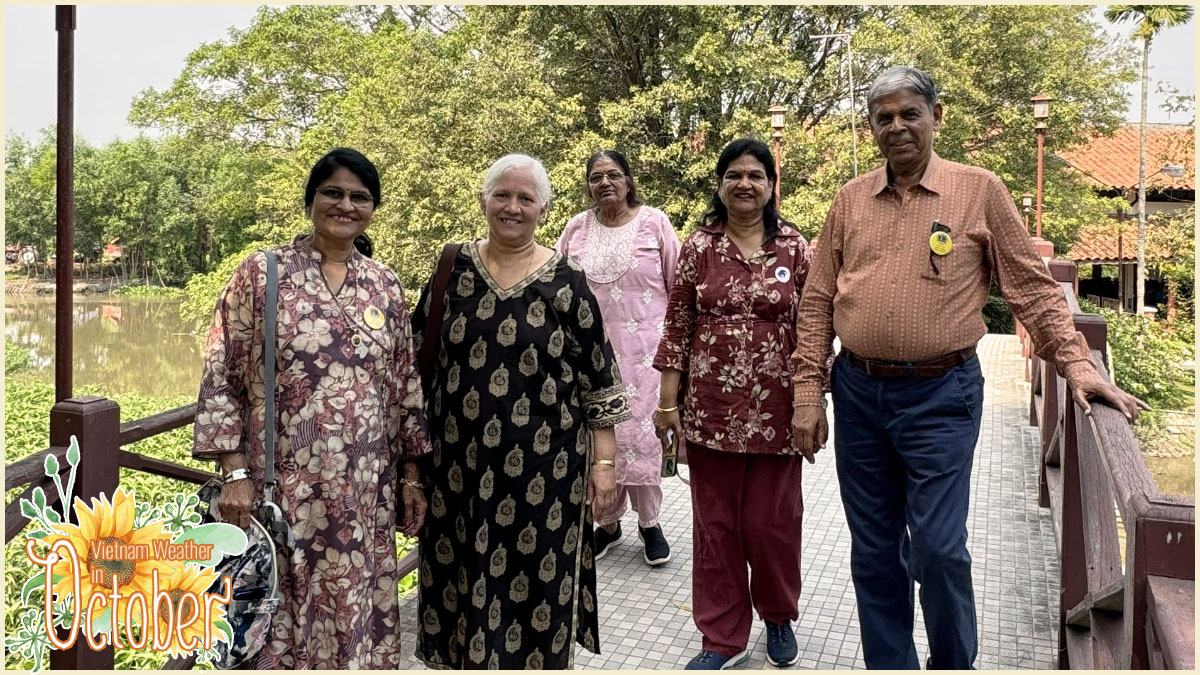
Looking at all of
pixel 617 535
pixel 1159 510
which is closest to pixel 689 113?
pixel 617 535

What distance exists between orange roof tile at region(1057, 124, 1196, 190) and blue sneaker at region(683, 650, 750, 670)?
17515 mm

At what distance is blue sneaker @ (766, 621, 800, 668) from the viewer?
2625 millimetres

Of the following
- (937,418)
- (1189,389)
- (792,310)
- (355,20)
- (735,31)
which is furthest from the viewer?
(355,20)

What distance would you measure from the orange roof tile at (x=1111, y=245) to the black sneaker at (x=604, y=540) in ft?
52.0

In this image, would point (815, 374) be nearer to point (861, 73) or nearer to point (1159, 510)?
point (1159, 510)

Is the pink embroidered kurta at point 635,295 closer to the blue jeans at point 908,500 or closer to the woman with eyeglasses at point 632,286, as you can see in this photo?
the woman with eyeglasses at point 632,286

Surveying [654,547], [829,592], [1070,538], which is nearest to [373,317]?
[654,547]

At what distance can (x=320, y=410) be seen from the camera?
6.69ft

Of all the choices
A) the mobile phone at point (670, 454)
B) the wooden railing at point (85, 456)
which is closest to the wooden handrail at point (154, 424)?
the wooden railing at point (85, 456)

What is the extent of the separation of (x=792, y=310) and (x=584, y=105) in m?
13.1

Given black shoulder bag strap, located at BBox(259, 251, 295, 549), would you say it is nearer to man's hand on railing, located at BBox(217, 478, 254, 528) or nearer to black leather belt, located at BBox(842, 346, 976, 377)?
man's hand on railing, located at BBox(217, 478, 254, 528)

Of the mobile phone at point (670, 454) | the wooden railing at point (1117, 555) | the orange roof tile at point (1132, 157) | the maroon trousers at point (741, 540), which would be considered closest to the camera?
the wooden railing at point (1117, 555)

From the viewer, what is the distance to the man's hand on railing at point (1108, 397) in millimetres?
1815

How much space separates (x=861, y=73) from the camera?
14469mm
